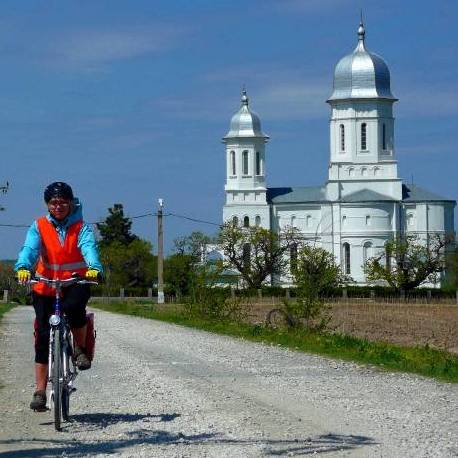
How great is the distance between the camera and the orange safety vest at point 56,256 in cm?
1013

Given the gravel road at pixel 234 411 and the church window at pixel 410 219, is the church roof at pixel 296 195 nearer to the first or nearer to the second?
the church window at pixel 410 219

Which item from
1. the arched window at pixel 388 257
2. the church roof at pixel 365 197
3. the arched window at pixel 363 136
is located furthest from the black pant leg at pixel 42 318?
the arched window at pixel 363 136

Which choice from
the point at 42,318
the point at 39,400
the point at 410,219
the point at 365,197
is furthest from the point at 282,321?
the point at 410,219

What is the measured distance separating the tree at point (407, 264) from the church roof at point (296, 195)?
54.3 ft

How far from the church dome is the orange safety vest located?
10817 centimetres

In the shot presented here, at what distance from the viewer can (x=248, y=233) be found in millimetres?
108812

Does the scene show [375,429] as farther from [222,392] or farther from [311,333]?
[311,333]

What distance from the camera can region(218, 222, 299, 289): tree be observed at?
104375 mm

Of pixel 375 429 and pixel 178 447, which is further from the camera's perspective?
pixel 375 429

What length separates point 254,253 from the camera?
106625 mm

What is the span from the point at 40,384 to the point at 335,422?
7.64 feet

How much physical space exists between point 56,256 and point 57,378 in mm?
954

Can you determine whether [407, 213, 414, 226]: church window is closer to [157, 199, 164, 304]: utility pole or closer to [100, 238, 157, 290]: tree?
[100, 238, 157, 290]: tree

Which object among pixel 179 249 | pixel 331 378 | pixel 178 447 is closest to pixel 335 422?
pixel 178 447
